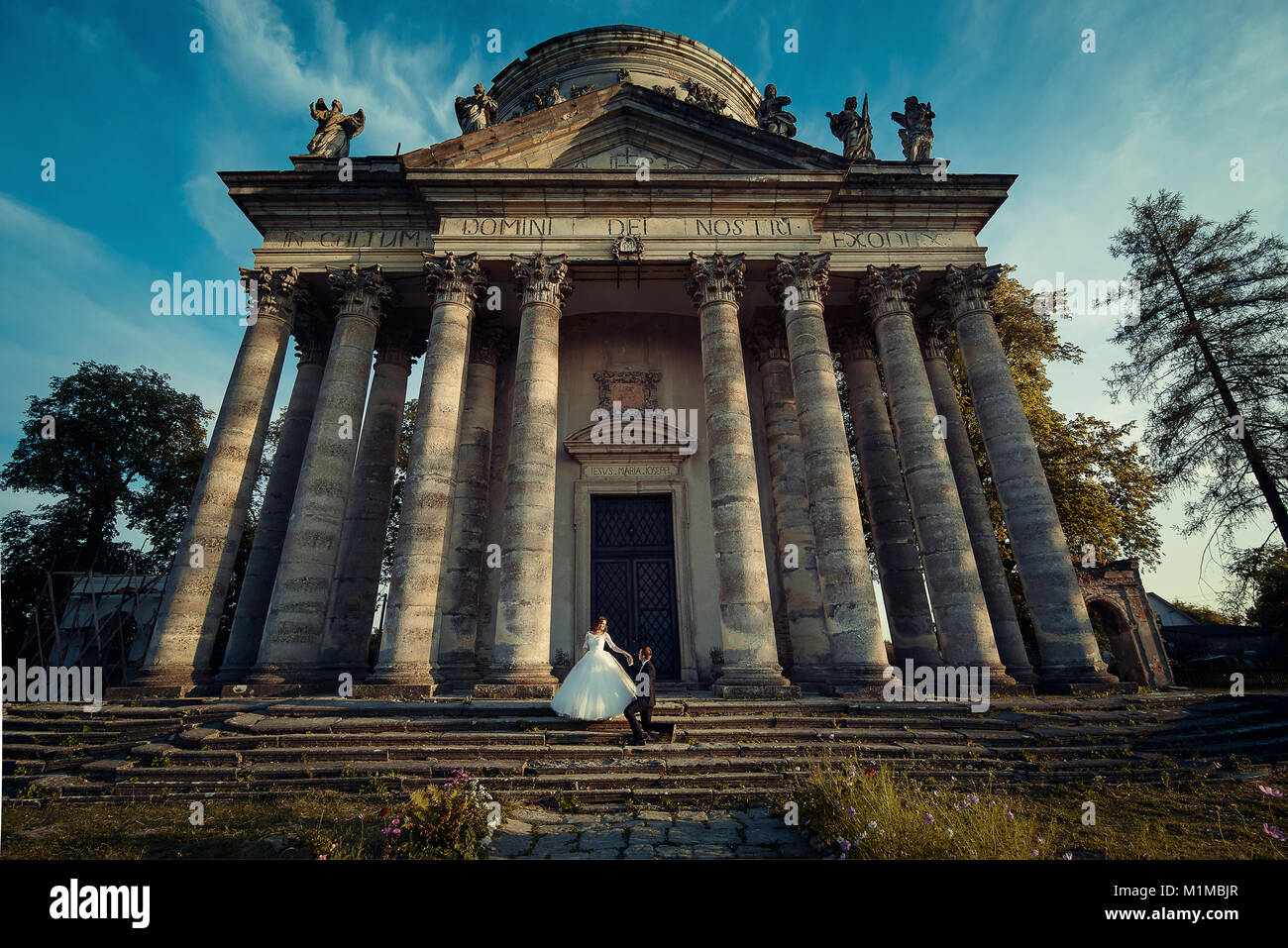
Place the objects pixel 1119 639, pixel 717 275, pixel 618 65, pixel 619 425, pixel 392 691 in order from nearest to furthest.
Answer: pixel 392 691 → pixel 717 275 → pixel 619 425 → pixel 1119 639 → pixel 618 65

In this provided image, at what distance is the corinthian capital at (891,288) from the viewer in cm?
1461

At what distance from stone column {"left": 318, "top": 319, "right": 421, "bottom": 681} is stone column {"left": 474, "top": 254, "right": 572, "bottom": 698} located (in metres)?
4.65

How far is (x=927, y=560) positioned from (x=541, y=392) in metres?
9.57

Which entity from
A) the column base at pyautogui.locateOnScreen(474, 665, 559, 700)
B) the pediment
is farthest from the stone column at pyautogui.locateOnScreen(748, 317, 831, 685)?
the column base at pyautogui.locateOnScreen(474, 665, 559, 700)

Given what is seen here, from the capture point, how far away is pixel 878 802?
16.3ft

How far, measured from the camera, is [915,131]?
16.5 metres

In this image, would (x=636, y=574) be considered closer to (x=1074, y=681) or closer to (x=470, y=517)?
(x=470, y=517)

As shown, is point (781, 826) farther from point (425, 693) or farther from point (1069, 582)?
point (1069, 582)

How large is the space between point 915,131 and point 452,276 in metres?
13.9

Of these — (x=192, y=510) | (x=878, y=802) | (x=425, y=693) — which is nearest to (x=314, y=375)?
(x=192, y=510)

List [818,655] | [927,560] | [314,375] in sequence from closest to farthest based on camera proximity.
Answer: [927,560] → [818,655] → [314,375]

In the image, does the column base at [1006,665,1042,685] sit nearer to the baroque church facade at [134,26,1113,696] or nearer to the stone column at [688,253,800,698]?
the baroque church facade at [134,26,1113,696]

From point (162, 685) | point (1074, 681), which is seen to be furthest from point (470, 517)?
point (1074, 681)

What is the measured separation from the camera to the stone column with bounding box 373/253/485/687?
1109 centimetres
